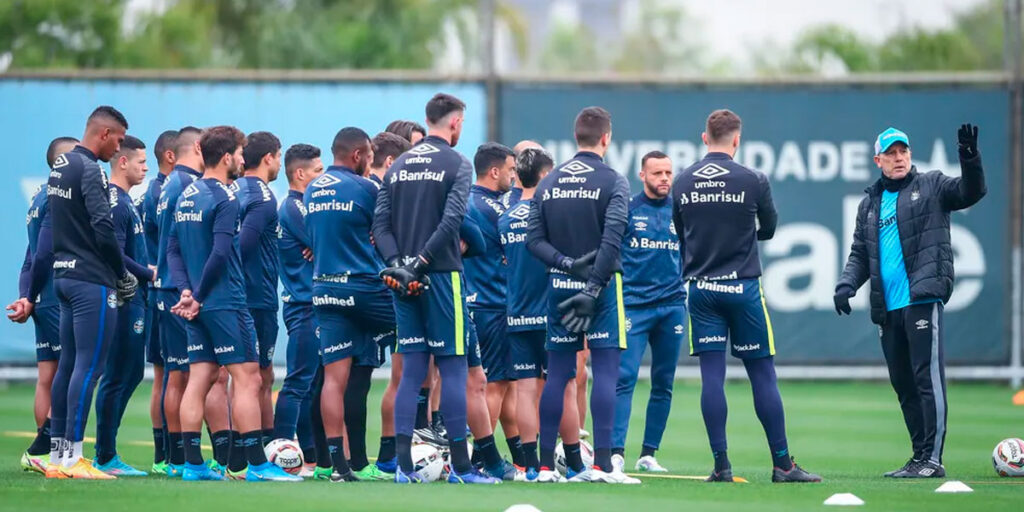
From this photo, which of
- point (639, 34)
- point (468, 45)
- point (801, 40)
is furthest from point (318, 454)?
point (639, 34)

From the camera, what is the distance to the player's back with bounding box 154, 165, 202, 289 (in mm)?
11133

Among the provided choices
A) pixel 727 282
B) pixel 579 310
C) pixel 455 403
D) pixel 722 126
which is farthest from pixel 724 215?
pixel 455 403

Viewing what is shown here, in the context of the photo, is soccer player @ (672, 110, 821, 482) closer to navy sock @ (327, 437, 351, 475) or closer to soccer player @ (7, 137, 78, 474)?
navy sock @ (327, 437, 351, 475)

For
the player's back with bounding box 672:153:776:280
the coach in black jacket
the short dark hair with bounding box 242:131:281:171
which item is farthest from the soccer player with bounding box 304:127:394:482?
the coach in black jacket

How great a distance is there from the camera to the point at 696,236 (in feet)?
35.4

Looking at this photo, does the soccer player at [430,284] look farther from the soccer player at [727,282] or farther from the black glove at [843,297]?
the black glove at [843,297]

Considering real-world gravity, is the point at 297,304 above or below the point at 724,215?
below

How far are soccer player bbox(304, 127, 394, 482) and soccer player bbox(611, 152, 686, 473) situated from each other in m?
2.36

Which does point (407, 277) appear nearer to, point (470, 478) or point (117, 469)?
point (470, 478)

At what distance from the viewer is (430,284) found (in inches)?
409

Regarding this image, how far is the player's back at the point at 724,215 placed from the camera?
35.0 feet

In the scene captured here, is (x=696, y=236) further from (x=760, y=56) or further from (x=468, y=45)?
(x=760, y=56)

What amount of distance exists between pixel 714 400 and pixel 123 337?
4.41 meters

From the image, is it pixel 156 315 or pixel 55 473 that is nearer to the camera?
pixel 55 473
